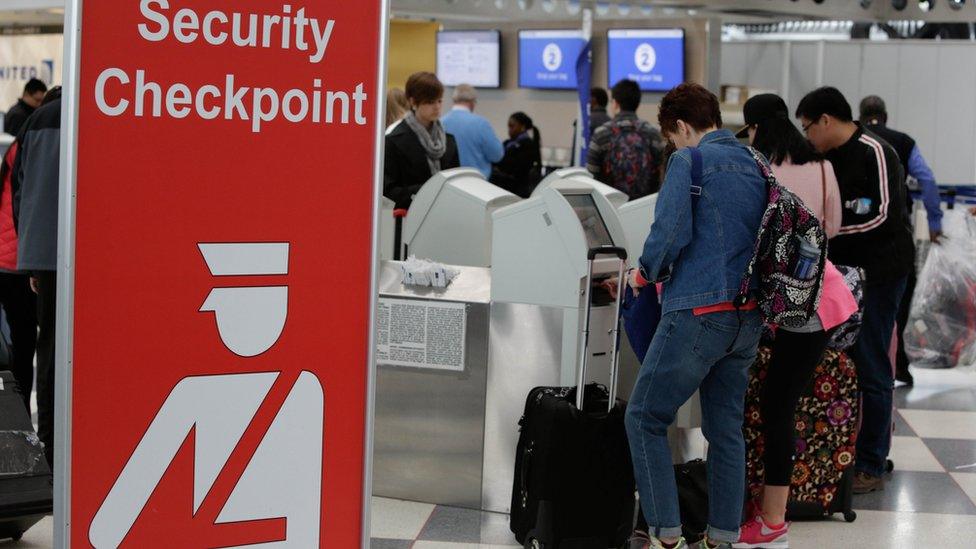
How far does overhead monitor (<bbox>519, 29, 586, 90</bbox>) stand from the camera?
32.0ft

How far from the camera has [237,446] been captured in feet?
5.82

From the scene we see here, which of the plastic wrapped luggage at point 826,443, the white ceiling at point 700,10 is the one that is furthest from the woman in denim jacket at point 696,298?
the white ceiling at point 700,10

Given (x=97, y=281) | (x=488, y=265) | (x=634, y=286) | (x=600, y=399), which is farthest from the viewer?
(x=488, y=265)

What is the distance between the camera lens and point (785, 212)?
9.90 feet

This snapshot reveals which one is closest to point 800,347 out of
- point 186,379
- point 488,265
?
point 488,265

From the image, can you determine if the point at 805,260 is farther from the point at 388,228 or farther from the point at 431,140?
the point at 431,140

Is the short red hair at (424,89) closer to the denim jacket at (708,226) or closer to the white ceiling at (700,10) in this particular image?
the denim jacket at (708,226)

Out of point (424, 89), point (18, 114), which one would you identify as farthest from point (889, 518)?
point (18, 114)

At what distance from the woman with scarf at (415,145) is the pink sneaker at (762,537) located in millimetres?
2094

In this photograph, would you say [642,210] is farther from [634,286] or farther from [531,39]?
[531,39]

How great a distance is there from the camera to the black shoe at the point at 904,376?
6.13 meters

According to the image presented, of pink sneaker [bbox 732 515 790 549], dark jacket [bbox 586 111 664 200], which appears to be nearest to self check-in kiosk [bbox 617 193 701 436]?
pink sneaker [bbox 732 515 790 549]

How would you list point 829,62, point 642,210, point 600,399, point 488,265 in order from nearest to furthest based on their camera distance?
point 600,399 < point 642,210 < point 488,265 < point 829,62

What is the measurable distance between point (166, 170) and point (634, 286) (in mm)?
1782
